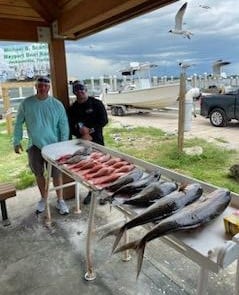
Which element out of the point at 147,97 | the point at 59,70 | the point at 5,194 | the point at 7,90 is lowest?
the point at 5,194

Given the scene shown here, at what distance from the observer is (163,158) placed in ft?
19.2

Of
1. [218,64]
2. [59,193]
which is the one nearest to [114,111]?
[218,64]

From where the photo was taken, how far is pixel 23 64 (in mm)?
6426

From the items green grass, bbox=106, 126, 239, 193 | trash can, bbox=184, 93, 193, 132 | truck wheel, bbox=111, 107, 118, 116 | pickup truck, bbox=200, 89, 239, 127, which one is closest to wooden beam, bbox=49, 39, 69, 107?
green grass, bbox=106, 126, 239, 193

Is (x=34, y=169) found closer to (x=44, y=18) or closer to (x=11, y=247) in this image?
(x=11, y=247)

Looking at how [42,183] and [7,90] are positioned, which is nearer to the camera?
[42,183]

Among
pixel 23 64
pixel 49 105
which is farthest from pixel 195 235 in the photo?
pixel 23 64

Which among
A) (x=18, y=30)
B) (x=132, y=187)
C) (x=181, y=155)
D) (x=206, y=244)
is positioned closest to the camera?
(x=206, y=244)

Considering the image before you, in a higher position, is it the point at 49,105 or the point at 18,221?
the point at 49,105

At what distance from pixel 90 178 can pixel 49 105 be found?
136 centimetres

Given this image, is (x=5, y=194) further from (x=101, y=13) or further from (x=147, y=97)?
(x=147, y=97)

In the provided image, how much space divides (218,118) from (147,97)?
3.33m

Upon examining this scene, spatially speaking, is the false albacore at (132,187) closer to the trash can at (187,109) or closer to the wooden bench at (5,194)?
the wooden bench at (5,194)

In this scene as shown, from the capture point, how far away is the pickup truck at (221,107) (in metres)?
8.39
